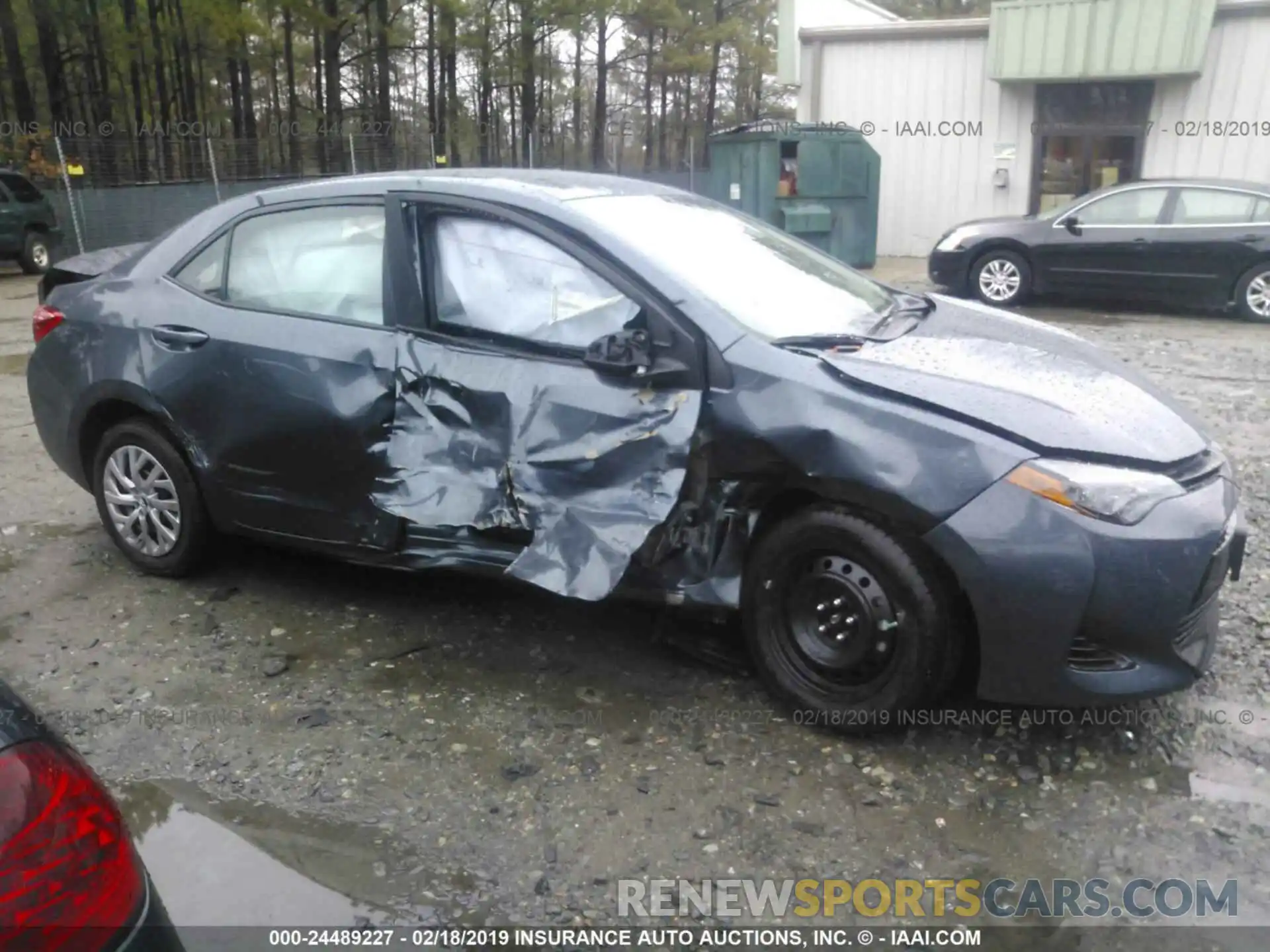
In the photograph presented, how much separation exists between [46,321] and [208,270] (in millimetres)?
880

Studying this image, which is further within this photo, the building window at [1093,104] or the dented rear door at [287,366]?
the building window at [1093,104]

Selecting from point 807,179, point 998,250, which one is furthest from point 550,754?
point 807,179

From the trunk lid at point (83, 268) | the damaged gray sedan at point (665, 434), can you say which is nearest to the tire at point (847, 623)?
the damaged gray sedan at point (665, 434)

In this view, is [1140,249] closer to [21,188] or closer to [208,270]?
[208,270]

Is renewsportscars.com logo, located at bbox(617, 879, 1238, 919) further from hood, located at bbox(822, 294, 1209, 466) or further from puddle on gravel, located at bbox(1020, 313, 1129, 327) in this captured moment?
puddle on gravel, located at bbox(1020, 313, 1129, 327)

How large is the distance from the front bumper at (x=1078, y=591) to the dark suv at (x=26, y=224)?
56.8 ft

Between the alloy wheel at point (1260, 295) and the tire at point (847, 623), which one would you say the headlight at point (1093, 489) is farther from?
the alloy wheel at point (1260, 295)

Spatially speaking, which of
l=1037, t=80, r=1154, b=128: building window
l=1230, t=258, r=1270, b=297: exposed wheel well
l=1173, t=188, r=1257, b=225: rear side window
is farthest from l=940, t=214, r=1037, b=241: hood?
l=1037, t=80, r=1154, b=128: building window

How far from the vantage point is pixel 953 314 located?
396cm

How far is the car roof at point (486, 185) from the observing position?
362 cm

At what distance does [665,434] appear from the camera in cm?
316

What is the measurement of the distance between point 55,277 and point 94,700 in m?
2.13

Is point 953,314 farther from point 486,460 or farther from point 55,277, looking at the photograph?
point 55,277

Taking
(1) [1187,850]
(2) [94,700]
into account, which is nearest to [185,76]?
(2) [94,700]
